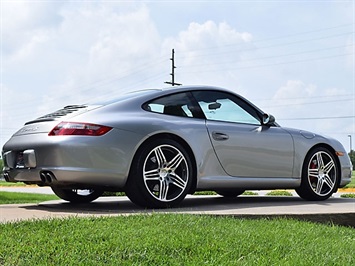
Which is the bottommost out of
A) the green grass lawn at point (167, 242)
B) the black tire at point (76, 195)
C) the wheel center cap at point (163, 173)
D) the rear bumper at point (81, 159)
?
the black tire at point (76, 195)

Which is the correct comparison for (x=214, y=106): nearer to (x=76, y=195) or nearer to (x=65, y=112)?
(x=65, y=112)

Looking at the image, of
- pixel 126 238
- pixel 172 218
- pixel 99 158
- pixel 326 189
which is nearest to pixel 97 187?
pixel 99 158

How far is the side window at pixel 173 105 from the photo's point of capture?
5.90 meters

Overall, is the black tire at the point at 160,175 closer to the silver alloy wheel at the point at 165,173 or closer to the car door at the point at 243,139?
the silver alloy wheel at the point at 165,173

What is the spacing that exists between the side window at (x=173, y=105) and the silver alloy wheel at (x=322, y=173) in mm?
1964

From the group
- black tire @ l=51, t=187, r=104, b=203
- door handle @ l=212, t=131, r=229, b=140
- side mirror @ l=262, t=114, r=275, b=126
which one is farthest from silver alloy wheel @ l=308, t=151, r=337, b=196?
black tire @ l=51, t=187, r=104, b=203

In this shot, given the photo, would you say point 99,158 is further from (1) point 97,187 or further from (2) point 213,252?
(2) point 213,252

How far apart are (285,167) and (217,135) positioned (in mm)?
1171

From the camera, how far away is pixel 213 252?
3.60 metres

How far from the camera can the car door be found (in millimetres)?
6082

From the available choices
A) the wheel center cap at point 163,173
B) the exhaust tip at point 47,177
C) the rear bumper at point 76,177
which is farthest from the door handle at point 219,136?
the exhaust tip at point 47,177

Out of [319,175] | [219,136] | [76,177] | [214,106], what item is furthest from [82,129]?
[319,175]

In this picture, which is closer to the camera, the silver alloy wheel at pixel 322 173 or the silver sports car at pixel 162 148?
the silver sports car at pixel 162 148

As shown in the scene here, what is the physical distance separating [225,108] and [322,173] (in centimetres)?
174
